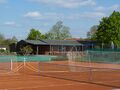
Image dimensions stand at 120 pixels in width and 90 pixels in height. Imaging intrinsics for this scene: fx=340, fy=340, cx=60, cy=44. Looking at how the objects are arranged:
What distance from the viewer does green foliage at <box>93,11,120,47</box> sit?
254ft

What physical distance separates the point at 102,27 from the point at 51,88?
207ft

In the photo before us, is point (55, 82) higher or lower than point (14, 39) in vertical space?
lower

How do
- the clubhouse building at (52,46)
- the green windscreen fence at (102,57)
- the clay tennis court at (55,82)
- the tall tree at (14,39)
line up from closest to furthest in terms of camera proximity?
the clay tennis court at (55,82) → the green windscreen fence at (102,57) → the clubhouse building at (52,46) → the tall tree at (14,39)

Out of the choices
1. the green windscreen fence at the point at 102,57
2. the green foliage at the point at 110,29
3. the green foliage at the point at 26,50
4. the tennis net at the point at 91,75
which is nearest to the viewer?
the tennis net at the point at 91,75

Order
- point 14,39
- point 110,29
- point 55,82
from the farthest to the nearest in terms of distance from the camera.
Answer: point 14,39 < point 110,29 < point 55,82

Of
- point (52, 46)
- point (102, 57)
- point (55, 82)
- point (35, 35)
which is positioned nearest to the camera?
point (55, 82)

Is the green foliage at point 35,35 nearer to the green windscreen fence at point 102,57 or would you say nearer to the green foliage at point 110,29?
the green foliage at point 110,29

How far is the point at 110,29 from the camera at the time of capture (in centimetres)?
7844

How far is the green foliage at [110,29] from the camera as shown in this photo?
7756 cm

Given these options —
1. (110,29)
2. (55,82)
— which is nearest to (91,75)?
(55,82)

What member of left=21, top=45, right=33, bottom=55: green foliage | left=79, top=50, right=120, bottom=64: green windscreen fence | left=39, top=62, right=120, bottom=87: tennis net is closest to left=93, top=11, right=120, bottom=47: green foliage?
left=21, top=45, right=33, bottom=55: green foliage

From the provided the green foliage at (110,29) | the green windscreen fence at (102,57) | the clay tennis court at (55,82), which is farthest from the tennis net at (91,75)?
the green foliage at (110,29)

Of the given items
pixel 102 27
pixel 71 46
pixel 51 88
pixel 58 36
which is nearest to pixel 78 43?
pixel 71 46

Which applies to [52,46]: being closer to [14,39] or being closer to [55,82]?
[14,39]
